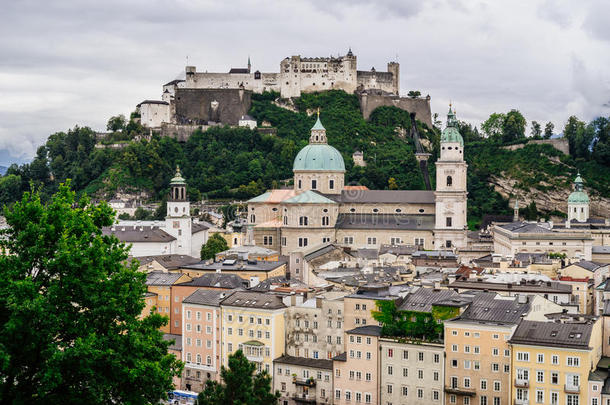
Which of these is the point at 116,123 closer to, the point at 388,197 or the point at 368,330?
the point at 388,197

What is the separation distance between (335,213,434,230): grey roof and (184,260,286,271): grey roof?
14.8m

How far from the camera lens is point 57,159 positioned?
128 metres

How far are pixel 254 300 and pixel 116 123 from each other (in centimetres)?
8858

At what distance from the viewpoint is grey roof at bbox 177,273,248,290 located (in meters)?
58.2

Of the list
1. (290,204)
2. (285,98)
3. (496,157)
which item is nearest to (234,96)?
(285,98)

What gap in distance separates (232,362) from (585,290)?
24.3 metres

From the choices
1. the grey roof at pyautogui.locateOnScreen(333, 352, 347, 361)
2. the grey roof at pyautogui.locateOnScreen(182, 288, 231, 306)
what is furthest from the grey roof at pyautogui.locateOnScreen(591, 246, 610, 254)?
the grey roof at pyautogui.locateOnScreen(182, 288, 231, 306)

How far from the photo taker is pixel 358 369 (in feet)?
147

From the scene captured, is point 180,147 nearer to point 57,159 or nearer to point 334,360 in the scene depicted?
point 57,159

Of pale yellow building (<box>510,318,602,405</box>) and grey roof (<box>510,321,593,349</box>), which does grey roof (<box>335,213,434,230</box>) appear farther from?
pale yellow building (<box>510,318,602,405</box>)

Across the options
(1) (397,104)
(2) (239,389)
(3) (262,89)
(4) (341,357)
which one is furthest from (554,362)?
(3) (262,89)

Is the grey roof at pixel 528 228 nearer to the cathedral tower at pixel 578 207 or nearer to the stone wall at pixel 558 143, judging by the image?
the cathedral tower at pixel 578 207

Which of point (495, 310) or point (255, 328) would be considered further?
point (255, 328)

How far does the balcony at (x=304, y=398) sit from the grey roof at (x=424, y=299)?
A: 7.38m
